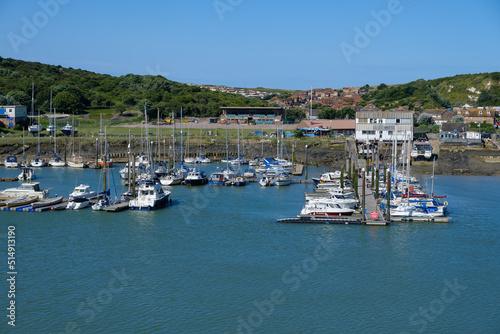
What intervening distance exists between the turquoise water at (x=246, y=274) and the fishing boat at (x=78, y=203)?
2.11 ft

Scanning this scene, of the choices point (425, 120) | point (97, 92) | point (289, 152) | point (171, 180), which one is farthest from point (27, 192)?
point (97, 92)

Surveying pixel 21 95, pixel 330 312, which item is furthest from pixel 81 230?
pixel 21 95

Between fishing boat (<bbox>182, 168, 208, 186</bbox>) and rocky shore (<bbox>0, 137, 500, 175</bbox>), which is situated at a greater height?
rocky shore (<bbox>0, 137, 500, 175</bbox>)

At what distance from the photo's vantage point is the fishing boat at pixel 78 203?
39625 millimetres

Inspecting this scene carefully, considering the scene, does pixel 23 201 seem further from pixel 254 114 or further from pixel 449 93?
pixel 449 93

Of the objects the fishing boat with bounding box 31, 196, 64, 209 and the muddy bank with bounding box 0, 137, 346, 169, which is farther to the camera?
the muddy bank with bounding box 0, 137, 346, 169

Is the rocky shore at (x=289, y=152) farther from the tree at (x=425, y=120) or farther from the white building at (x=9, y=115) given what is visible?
the tree at (x=425, y=120)

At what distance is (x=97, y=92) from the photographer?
401ft

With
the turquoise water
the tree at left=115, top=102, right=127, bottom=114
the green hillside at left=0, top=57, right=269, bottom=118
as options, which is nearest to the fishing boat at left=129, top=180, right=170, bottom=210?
the turquoise water

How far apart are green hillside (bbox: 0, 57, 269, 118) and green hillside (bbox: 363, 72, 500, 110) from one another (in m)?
37.2

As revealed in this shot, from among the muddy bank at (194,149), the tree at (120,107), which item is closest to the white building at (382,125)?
the muddy bank at (194,149)

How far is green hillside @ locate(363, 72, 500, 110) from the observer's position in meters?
129

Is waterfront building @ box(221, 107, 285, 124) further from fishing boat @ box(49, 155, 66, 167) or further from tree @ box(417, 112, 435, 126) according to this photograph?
fishing boat @ box(49, 155, 66, 167)

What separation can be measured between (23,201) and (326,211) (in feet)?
69.4
